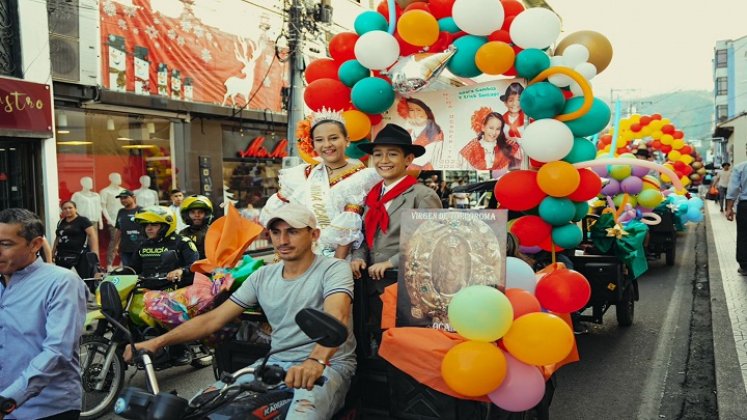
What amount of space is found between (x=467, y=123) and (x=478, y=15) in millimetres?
1047

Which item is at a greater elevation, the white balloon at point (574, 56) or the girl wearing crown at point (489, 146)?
the white balloon at point (574, 56)

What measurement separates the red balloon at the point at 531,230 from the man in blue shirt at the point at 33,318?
3614 millimetres

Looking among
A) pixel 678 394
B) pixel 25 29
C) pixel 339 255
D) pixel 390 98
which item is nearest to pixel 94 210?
pixel 25 29

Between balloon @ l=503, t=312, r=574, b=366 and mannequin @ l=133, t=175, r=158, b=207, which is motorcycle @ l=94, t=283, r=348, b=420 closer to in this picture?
balloon @ l=503, t=312, r=574, b=366

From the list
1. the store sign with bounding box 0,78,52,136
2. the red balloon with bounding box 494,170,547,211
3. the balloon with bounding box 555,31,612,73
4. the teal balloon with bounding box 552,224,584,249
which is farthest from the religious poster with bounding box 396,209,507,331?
the store sign with bounding box 0,78,52,136

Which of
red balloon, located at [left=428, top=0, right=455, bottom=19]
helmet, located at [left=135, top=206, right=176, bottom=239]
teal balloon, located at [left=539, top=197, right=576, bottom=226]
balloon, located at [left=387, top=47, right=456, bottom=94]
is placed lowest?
helmet, located at [left=135, top=206, right=176, bottom=239]

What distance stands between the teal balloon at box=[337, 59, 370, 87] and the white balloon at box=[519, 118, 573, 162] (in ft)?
4.93

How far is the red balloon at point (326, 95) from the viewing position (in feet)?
18.0

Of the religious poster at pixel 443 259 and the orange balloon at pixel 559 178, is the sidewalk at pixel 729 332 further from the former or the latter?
the religious poster at pixel 443 259

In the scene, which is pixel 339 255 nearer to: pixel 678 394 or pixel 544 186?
pixel 544 186

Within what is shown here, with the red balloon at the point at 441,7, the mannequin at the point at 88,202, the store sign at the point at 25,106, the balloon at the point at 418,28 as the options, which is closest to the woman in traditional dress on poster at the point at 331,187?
the balloon at the point at 418,28

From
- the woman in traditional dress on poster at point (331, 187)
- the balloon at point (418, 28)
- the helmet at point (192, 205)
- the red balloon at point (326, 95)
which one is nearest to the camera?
the woman in traditional dress on poster at point (331, 187)

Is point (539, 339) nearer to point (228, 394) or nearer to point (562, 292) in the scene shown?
point (562, 292)

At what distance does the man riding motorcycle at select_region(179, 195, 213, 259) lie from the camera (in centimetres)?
692
